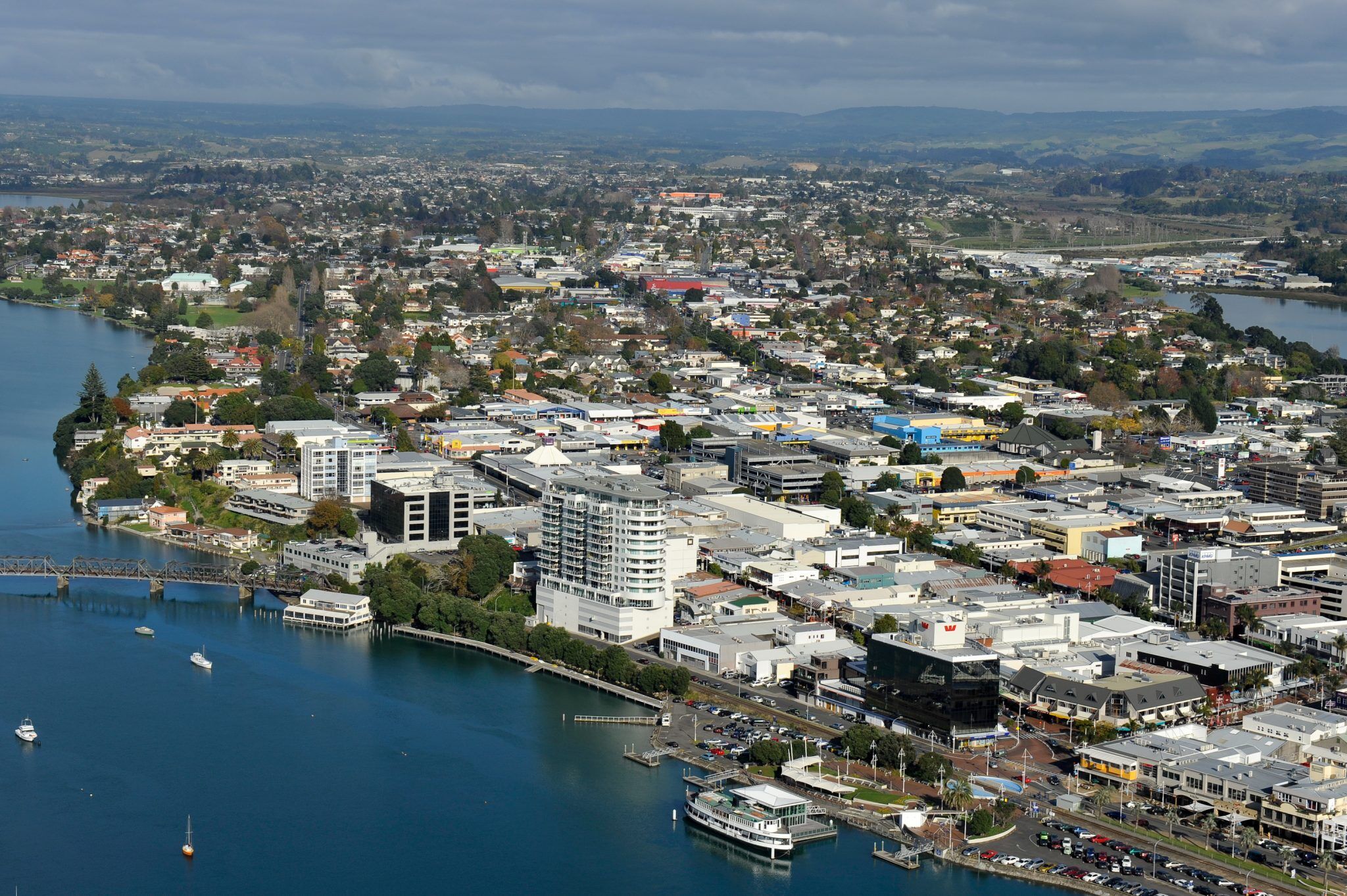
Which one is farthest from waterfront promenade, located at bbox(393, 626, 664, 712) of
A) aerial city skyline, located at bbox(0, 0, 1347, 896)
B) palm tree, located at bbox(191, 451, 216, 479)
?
palm tree, located at bbox(191, 451, 216, 479)

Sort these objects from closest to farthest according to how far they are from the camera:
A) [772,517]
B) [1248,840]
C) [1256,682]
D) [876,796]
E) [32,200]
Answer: [1248,840], [876,796], [1256,682], [772,517], [32,200]

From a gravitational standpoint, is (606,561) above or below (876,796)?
above

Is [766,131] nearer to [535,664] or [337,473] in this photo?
[337,473]

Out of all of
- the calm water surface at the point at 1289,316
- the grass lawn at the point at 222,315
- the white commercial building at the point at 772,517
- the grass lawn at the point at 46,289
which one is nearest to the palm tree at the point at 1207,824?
the white commercial building at the point at 772,517

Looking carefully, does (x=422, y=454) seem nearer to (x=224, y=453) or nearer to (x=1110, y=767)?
(x=224, y=453)

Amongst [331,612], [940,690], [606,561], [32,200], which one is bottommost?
[331,612]

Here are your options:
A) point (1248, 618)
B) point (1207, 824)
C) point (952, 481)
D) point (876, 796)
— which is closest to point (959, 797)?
point (876, 796)
